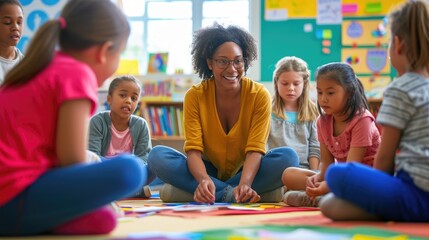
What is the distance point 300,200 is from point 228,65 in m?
0.60

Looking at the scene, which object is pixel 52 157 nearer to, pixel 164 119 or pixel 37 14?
pixel 164 119

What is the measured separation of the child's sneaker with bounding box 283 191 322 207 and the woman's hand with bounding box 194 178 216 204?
309 millimetres

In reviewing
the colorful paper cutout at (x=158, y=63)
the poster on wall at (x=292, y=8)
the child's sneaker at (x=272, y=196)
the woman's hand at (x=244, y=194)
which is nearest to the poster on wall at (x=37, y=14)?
the colorful paper cutout at (x=158, y=63)

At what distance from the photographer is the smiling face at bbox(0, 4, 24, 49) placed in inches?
105

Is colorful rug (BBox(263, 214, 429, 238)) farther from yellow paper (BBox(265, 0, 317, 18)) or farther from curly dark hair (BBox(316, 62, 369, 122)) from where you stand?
yellow paper (BBox(265, 0, 317, 18))

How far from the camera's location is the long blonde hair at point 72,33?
1.38 metres

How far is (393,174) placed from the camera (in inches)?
65.7

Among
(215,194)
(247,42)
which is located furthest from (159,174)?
(247,42)

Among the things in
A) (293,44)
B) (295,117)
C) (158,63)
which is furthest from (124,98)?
(293,44)

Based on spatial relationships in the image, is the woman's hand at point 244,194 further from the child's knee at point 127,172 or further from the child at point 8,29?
the child at point 8,29

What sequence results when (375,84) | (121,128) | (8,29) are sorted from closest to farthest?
1. (8,29)
2. (121,128)
3. (375,84)

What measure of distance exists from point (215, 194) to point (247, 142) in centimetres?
24

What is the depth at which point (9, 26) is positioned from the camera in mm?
2678

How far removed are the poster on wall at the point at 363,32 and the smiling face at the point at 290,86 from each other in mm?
1619
